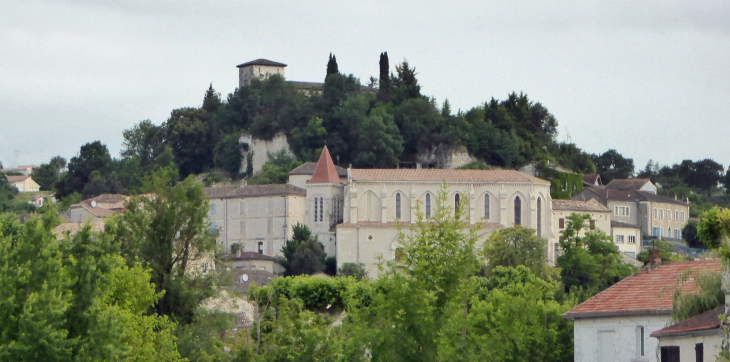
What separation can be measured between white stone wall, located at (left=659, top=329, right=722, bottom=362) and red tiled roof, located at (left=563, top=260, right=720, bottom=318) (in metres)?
2.70

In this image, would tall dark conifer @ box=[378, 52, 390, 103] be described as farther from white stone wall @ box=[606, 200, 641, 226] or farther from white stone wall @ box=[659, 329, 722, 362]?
white stone wall @ box=[659, 329, 722, 362]

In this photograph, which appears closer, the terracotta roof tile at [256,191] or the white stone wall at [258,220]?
the white stone wall at [258,220]

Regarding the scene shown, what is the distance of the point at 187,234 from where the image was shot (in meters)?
38.4

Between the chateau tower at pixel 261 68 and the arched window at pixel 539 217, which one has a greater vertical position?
the chateau tower at pixel 261 68

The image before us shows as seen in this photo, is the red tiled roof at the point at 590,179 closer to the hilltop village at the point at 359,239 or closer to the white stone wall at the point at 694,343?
the hilltop village at the point at 359,239

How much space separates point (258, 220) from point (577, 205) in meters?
25.2

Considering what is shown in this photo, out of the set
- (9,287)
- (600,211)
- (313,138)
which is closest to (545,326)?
(9,287)

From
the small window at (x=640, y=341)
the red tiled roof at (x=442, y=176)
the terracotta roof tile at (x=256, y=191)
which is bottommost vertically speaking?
the small window at (x=640, y=341)

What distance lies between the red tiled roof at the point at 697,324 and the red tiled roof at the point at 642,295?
274 cm

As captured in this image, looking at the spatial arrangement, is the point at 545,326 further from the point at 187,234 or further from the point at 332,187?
the point at 332,187

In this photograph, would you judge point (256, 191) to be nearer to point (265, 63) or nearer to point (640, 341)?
point (265, 63)

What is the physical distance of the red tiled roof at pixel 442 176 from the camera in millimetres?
94000

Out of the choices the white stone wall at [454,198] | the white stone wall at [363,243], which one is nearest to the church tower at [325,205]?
the white stone wall at [454,198]

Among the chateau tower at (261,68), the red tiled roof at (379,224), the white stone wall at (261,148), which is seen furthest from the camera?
the chateau tower at (261,68)
